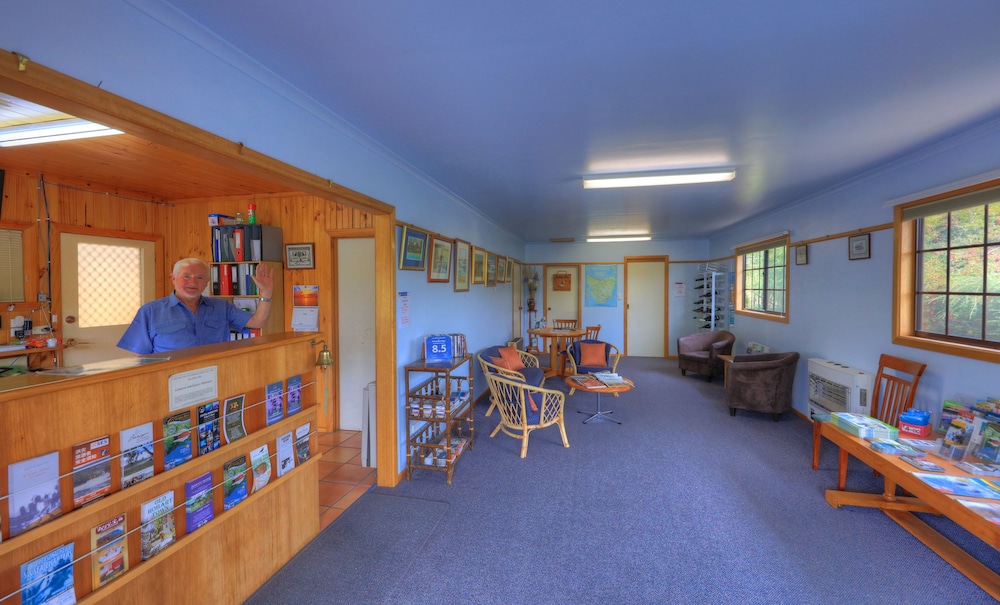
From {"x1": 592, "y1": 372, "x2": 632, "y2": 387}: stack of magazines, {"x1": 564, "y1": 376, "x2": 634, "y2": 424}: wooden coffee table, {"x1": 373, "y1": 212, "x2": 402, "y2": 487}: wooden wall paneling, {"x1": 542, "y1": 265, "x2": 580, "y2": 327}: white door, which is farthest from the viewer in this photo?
{"x1": 542, "y1": 265, "x2": 580, "y2": 327}: white door

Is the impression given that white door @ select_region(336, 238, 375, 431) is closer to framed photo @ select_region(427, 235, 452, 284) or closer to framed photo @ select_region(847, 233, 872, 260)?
framed photo @ select_region(427, 235, 452, 284)

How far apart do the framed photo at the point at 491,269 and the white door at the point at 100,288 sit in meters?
3.90

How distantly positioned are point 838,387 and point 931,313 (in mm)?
970

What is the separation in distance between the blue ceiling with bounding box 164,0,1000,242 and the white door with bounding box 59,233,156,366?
324cm

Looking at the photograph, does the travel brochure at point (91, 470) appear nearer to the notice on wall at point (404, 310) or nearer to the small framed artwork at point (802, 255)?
the notice on wall at point (404, 310)

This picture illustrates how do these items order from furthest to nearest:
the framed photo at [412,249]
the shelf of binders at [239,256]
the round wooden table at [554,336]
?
the round wooden table at [554,336], the shelf of binders at [239,256], the framed photo at [412,249]

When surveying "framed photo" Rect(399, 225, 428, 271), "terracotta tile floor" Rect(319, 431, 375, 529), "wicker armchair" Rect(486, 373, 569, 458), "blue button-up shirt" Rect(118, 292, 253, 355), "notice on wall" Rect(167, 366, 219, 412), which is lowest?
"terracotta tile floor" Rect(319, 431, 375, 529)

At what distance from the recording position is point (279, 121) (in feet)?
6.28

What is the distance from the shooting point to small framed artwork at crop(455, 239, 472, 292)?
4.34 meters

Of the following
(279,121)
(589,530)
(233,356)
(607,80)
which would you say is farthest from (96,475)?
(607,80)

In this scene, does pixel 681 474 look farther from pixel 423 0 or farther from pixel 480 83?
pixel 423 0

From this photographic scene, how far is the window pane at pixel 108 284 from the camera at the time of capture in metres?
3.55

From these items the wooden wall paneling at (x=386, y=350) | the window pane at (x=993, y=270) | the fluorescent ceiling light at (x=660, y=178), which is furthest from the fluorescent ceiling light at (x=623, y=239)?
the wooden wall paneling at (x=386, y=350)

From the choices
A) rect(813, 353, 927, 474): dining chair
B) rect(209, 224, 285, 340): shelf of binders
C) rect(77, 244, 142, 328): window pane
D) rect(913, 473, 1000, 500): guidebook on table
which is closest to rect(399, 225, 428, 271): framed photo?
rect(209, 224, 285, 340): shelf of binders
